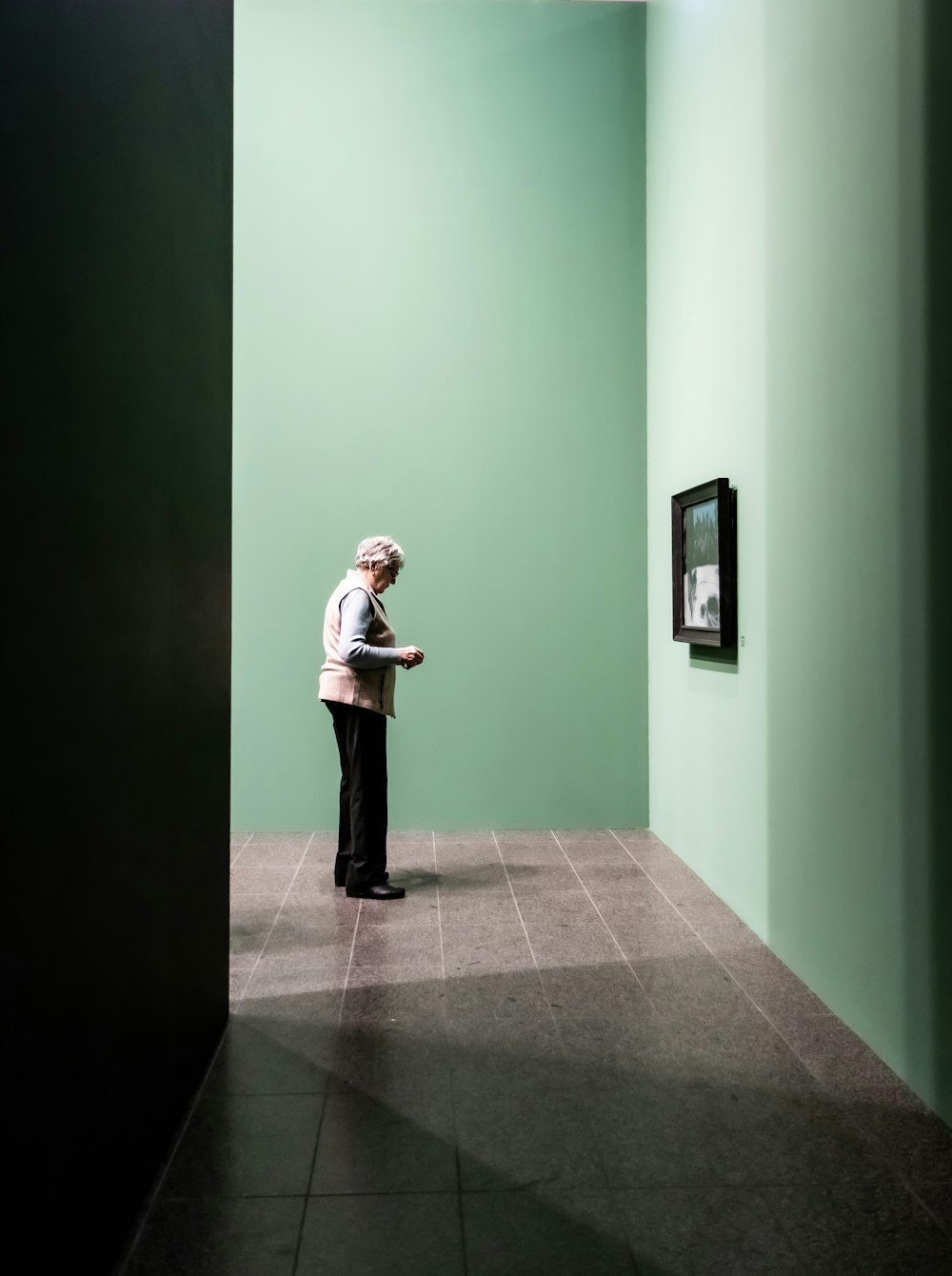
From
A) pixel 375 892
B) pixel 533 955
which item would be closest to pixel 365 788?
pixel 375 892

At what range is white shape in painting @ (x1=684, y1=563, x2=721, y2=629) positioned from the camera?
16.4 ft

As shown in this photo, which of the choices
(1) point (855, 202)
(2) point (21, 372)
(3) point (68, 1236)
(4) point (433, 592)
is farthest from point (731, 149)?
(3) point (68, 1236)

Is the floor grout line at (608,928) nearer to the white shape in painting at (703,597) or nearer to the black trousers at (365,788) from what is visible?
the black trousers at (365,788)

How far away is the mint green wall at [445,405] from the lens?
6785mm

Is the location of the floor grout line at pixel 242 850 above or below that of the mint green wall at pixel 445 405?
below

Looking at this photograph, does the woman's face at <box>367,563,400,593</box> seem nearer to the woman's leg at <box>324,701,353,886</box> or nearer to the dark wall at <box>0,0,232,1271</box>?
the woman's leg at <box>324,701,353,886</box>

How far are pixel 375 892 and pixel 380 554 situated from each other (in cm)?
169

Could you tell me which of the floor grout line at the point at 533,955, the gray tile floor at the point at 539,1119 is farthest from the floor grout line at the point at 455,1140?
the floor grout line at the point at 533,955

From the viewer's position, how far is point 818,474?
3766 mm

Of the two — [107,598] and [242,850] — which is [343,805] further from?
[107,598]

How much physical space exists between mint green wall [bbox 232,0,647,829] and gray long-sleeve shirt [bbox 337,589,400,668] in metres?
1.70

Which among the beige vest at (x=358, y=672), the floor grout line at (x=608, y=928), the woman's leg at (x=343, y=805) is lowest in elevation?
the floor grout line at (x=608, y=928)

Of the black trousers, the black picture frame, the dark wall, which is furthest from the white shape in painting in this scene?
the dark wall

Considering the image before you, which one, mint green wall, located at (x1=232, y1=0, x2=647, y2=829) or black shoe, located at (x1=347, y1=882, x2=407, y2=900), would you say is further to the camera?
mint green wall, located at (x1=232, y1=0, x2=647, y2=829)
